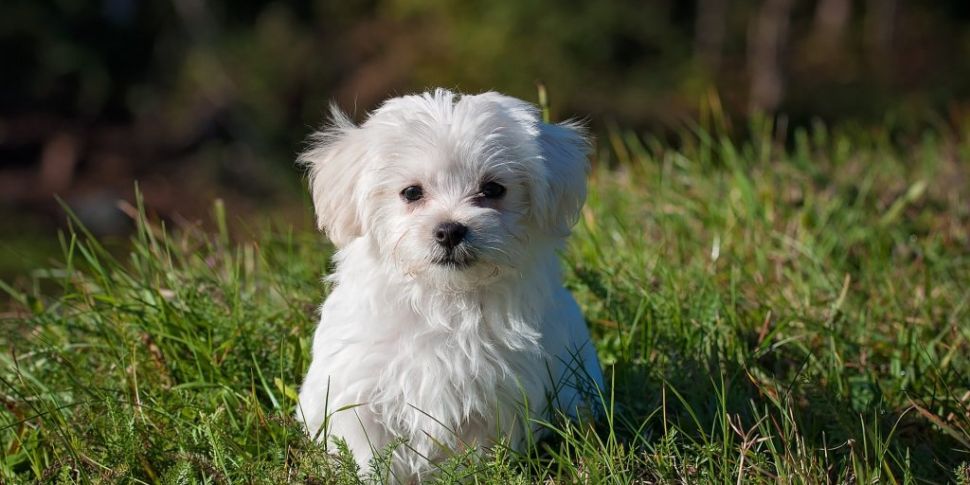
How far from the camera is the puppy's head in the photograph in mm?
3264

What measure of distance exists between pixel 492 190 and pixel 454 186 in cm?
14

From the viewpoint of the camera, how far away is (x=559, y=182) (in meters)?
3.46

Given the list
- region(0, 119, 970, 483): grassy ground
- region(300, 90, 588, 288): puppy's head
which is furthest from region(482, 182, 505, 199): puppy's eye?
region(0, 119, 970, 483): grassy ground

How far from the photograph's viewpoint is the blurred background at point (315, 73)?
50.1 feet

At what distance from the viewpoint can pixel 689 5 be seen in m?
20.5

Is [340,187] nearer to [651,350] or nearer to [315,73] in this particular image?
[651,350]

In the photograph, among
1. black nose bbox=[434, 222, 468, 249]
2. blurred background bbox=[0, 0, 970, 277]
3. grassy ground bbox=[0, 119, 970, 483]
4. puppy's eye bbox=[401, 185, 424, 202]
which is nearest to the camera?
black nose bbox=[434, 222, 468, 249]

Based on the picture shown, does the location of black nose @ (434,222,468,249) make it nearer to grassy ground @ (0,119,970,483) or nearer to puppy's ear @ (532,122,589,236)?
puppy's ear @ (532,122,589,236)

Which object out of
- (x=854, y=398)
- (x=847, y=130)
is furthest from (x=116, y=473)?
(x=847, y=130)

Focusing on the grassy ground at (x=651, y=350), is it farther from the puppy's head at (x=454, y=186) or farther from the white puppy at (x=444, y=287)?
the puppy's head at (x=454, y=186)

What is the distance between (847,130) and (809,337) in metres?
3.71

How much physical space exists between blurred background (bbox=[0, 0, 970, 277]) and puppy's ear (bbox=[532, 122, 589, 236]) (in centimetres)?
1031

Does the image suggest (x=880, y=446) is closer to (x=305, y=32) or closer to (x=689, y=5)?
(x=305, y=32)

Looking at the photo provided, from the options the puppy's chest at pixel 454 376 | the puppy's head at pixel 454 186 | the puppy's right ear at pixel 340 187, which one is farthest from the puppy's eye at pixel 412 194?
the puppy's chest at pixel 454 376
